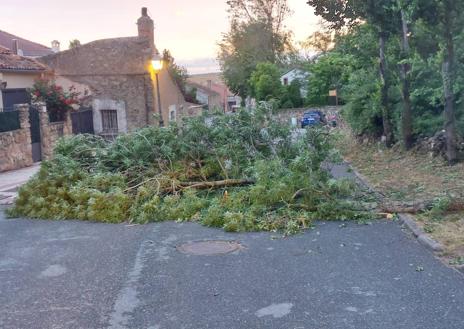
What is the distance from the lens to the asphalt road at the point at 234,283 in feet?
17.6

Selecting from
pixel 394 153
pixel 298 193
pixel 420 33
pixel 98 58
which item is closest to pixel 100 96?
pixel 98 58

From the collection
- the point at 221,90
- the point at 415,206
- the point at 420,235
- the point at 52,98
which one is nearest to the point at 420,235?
the point at 420,235

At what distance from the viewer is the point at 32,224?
33.7ft

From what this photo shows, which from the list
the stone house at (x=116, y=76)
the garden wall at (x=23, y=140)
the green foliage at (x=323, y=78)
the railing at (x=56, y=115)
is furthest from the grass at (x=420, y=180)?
the green foliage at (x=323, y=78)

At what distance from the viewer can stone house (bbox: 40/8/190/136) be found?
27.9m

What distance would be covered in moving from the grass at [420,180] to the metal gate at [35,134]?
11.2m

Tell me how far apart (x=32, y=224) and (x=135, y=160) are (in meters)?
2.40

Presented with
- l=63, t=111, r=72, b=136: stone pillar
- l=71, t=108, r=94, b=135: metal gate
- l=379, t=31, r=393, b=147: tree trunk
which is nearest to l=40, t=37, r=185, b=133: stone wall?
l=71, t=108, r=94, b=135: metal gate

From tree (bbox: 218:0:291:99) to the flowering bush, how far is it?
31.6 m

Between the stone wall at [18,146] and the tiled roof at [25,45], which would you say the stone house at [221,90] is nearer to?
the tiled roof at [25,45]

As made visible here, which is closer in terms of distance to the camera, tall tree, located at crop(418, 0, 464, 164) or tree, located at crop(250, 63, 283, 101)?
tall tree, located at crop(418, 0, 464, 164)

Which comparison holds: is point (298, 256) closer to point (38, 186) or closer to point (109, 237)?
point (109, 237)

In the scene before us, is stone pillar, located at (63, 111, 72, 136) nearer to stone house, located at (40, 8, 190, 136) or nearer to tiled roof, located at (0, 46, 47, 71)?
tiled roof, located at (0, 46, 47, 71)

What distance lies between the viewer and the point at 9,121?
1905 centimetres
